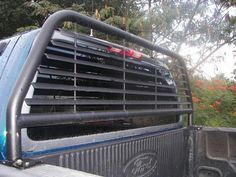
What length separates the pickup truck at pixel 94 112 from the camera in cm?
177

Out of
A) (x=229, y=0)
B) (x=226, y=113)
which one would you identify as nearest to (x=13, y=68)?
(x=226, y=113)

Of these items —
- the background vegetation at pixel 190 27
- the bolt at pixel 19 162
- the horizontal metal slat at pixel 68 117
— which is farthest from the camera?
the background vegetation at pixel 190 27

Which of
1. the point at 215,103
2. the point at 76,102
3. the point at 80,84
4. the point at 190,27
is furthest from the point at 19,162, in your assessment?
the point at 190,27

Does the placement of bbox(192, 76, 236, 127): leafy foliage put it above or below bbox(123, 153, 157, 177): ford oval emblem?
above

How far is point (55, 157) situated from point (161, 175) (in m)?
1.35

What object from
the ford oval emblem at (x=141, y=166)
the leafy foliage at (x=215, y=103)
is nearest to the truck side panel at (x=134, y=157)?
the ford oval emblem at (x=141, y=166)

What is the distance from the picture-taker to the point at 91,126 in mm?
2705

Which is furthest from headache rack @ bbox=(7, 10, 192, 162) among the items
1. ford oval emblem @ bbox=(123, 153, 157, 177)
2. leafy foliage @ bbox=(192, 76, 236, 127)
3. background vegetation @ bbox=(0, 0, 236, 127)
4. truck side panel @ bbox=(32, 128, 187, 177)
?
background vegetation @ bbox=(0, 0, 236, 127)

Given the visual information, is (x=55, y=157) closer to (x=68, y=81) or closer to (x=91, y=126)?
(x=68, y=81)

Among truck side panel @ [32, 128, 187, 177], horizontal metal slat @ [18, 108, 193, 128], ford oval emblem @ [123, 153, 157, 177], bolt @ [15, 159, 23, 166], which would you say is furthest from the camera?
ford oval emblem @ [123, 153, 157, 177]

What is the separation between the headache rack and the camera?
5.69ft

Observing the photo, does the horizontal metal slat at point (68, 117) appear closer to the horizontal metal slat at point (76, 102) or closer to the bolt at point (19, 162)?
the horizontal metal slat at point (76, 102)

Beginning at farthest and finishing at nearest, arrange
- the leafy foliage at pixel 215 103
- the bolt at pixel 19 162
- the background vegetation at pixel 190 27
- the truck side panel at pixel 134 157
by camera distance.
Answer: the background vegetation at pixel 190 27, the leafy foliage at pixel 215 103, the truck side panel at pixel 134 157, the bolt at pixel 19 162

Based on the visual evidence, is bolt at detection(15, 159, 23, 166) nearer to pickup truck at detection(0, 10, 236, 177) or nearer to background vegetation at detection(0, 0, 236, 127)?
pickup truck at detection(0, 10, 236, 177)
